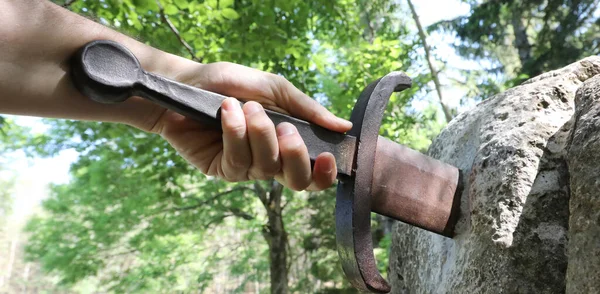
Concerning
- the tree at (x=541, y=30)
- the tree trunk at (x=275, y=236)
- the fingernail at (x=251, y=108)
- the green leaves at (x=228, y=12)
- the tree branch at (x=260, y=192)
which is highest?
the tree at (x=541, y=30)

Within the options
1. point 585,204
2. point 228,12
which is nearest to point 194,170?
point 228,12

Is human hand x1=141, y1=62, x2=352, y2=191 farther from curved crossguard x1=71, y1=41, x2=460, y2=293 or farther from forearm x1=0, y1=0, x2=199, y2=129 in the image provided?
forearm x1=0, y1=0, x2=199, y2=129

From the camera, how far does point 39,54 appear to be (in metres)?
0.87

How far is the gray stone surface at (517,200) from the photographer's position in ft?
3.24

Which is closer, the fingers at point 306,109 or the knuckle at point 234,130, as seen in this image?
the knuckle at point 234,130

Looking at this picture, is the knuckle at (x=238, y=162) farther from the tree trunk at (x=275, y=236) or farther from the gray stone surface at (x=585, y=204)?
the tree trunk at (x=275, y=236)

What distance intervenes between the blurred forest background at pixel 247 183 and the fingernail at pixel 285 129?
7.25ft

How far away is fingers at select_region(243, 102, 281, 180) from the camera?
908mm

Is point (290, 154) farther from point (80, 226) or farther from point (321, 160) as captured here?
point (80, 226)

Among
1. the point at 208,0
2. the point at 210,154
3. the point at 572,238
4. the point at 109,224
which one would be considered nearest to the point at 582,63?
the point at 572,238

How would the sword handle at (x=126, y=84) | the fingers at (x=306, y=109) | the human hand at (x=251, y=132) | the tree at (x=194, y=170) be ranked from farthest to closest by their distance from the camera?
1. the tree at (x=194, y=170)
2. the fingers at (x=306, y=109)
3. the human hand at (x=251, y=132)
4. the sword handle at (x=126, y=84)

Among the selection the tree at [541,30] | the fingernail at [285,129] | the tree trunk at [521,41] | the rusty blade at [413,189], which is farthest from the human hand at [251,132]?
the tree trunk at [521,41]

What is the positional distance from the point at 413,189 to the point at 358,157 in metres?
0.24

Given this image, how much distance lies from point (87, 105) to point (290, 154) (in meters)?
0.48
